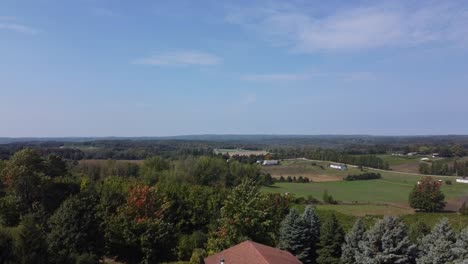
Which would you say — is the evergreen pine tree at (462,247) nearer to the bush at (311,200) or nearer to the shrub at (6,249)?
the shrub at (6,249)

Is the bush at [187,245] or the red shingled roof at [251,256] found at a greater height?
the red shingled roof at [251,256]

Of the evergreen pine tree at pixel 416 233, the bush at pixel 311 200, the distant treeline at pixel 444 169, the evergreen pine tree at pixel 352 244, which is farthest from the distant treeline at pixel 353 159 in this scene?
the evergreen pine tree at pixel 352 244

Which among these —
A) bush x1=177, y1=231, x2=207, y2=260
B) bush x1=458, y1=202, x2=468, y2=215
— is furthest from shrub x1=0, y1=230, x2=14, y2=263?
bush x1=458, y1=202, x2=468, y2=215

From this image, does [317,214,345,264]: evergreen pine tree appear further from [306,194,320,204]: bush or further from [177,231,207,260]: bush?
[306,194,320,204]: bush

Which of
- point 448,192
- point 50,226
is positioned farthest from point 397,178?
point 50,226

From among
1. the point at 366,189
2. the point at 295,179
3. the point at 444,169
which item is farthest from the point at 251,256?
the point at 444,169
